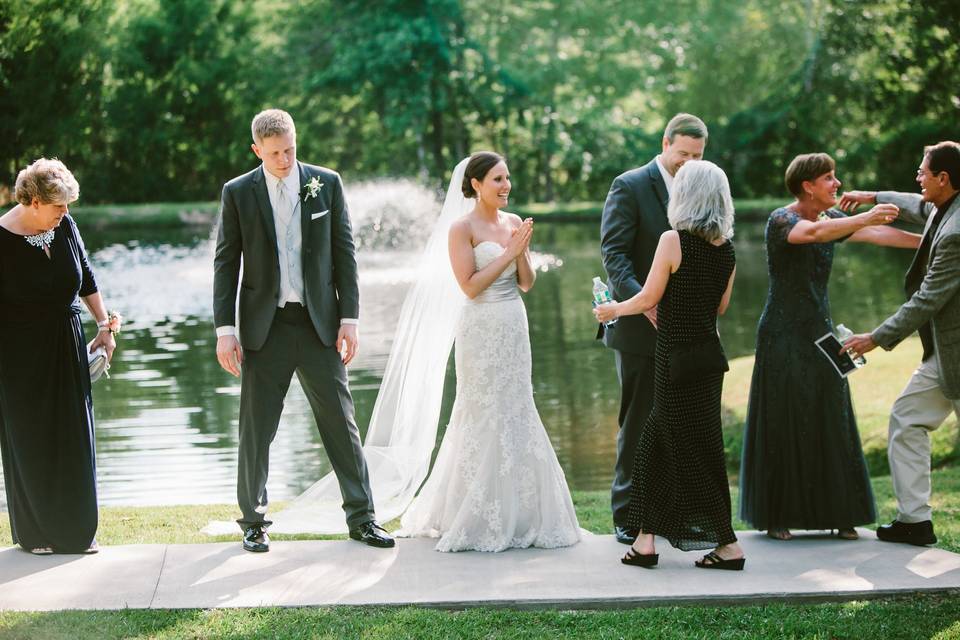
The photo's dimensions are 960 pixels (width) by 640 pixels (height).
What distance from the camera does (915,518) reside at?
5238 millimetres

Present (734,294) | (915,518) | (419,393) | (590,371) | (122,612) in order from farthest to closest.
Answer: (734,294) → (590,371) → (419,393) → (915,518) → (122,612)

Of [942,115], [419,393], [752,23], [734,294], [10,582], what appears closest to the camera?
[10,582]

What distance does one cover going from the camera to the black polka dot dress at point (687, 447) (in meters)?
4.80

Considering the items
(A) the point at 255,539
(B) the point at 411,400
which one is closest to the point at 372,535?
(A) the point at 255,539

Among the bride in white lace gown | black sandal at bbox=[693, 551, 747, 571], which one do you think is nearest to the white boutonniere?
the bride in white lace gown

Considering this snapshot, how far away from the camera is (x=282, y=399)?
534 centimetres

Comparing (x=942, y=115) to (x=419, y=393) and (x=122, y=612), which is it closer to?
(x=419, y=393)

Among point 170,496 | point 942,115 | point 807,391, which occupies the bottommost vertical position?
point 170,496

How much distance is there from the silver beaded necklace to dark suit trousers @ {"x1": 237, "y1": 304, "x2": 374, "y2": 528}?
3.46 ft

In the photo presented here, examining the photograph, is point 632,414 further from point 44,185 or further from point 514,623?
point 44,185

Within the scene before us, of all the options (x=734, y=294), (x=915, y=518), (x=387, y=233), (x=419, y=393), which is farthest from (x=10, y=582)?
(x=387, y=233)

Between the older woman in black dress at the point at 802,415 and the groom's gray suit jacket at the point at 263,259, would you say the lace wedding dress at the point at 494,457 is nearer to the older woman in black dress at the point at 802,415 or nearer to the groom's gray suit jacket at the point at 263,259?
the groom's gray suit jacket at the point at 263,259

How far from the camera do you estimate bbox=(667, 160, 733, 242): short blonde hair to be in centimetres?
461

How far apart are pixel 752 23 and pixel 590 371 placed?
3368 centimetres
